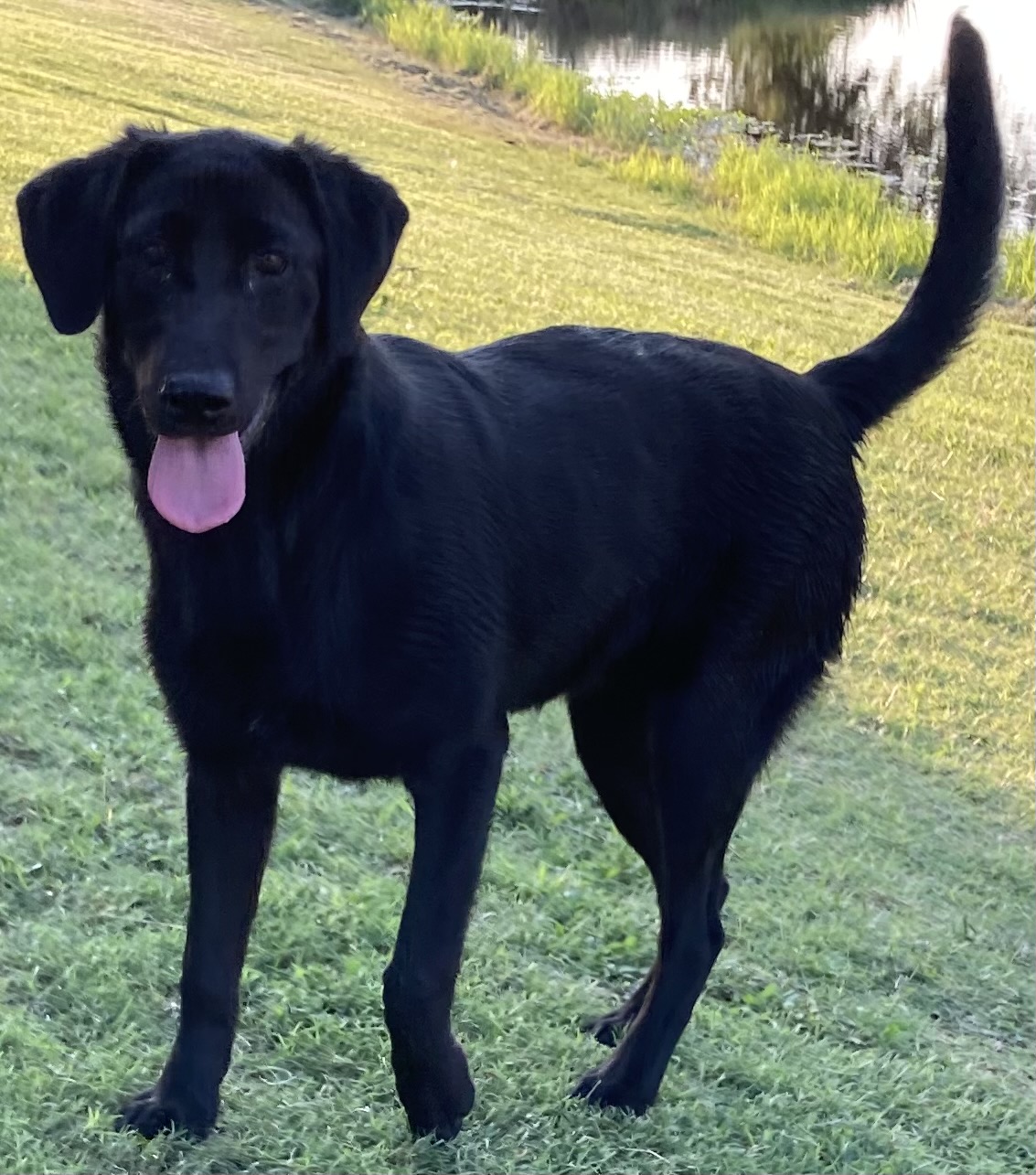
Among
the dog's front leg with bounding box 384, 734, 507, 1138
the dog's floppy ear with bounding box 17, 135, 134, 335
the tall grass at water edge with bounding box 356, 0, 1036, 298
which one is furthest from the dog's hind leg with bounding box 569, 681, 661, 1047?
the tall grass at water edge with bounding box 356, 0, 1036, 298

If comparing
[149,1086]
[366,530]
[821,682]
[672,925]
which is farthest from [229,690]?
[821,682]

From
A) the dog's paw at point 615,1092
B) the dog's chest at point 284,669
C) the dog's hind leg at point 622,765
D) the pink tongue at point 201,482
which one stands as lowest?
the dog's paw at point 615,1092

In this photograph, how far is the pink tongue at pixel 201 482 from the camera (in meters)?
2.73

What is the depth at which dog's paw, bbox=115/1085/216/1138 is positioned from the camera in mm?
2941

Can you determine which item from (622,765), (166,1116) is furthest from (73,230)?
(622,765)

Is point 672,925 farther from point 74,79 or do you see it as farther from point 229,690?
point 74,79

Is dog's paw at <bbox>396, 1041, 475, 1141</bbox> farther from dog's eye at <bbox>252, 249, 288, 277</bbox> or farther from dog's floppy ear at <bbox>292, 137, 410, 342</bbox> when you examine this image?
dog's eye at <bbox>252, 249, 288, 277</bbox>

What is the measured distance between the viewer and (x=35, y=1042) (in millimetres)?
3031

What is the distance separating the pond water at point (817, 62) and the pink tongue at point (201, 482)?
1411 centimetres

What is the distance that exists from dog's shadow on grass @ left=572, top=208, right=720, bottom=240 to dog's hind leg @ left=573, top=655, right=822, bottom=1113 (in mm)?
10725

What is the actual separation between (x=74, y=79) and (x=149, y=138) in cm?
1154

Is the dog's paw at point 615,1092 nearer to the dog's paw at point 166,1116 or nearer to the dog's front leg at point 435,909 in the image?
the dog's front leg at point 435,909

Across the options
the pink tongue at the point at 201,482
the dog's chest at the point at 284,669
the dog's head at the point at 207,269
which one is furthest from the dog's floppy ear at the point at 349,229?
the dog's chest at the point at 284,669

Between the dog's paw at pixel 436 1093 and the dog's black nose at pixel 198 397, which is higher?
the dog's black nose at pixel 198 397
